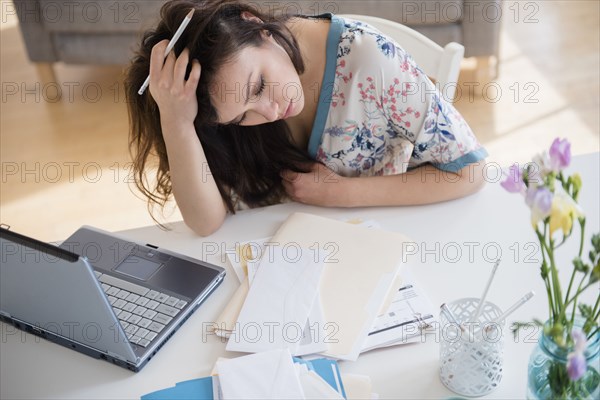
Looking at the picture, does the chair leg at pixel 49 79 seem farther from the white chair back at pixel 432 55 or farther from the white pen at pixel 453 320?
the white pen at pixel 453 320

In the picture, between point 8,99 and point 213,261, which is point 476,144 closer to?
point 213,261

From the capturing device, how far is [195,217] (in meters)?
1.24

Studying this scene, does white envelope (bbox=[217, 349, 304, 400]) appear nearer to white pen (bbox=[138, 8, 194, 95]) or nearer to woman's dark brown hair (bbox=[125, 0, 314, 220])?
woman's dark brown hair (bbox=[125, 0, 314, 220])

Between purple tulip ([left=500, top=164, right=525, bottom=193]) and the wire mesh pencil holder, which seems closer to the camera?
purple tulip ([left=500, top=164, right=525, bottom=193])

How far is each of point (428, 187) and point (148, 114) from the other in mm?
512

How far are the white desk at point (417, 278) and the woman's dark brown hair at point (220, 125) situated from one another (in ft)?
0.41

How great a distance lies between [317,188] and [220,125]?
0.24 m

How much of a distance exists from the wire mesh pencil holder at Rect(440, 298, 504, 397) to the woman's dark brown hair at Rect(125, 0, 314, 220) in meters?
0.51

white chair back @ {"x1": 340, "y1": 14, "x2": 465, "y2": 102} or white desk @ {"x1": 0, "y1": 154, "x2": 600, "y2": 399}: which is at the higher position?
white chair back @ {"x1": 340, "y1": 14, "x2": 465, "y2": 102}

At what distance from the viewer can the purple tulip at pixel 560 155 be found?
712 millimetres

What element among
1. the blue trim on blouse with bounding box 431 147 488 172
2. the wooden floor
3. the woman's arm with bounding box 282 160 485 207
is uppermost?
the blue trim on blouse with bounding box 431 147 488 172

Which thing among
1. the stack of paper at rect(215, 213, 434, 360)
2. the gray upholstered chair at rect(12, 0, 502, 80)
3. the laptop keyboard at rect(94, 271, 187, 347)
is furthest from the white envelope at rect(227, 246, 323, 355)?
the gray upholstered chair at rect(12, 0, 502, 80)

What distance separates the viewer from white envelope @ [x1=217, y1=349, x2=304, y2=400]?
0.92 meters

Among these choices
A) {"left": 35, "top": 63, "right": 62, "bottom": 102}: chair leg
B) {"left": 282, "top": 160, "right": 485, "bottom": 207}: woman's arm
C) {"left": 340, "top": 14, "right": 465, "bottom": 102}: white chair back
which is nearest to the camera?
{"left": 282, "top": 160, "right": 485, "bottom": 207}: woman's arm
